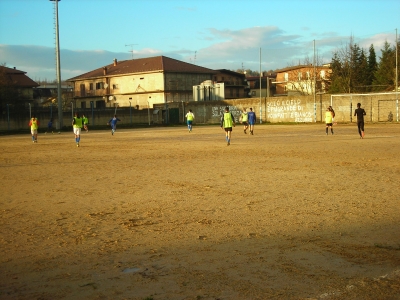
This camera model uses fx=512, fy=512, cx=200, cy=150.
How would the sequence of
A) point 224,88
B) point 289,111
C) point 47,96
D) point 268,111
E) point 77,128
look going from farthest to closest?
point 47,96 → point 224,88 → point 268,111 → point 289,111 → point 77,128

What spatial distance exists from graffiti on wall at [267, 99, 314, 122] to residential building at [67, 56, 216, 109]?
26586 millimetres

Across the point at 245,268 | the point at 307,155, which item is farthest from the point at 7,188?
the point at 307,155

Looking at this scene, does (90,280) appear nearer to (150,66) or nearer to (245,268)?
(245,268)

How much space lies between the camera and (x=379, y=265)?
5898 millimetres

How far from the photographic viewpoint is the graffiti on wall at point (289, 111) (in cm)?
5350

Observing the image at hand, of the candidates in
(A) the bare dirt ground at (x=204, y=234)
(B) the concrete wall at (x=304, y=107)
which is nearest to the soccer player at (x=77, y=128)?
(A) the bare dirt ground at (x=204, y=234)

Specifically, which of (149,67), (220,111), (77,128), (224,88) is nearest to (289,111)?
(220,111)

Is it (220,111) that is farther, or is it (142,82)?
(142,82)

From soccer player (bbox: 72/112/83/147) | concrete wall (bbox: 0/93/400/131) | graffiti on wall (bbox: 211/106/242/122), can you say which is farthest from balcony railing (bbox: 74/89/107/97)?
soccer player (bbox: 72/112/83/147)

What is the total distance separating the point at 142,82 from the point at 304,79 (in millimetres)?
25281

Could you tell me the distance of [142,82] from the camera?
81.4 metres

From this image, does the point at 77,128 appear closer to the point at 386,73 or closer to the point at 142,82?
the point at 386,73

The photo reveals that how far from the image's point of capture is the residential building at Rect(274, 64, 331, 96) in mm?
73881

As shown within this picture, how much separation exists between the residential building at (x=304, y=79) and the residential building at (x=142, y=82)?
41.9 feet
